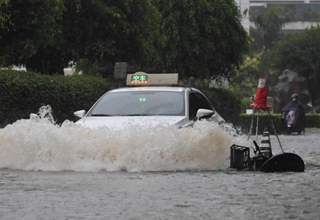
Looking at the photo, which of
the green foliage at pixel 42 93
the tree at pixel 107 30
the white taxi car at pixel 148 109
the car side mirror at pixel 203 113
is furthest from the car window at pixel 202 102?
the tree at pixel 107 30

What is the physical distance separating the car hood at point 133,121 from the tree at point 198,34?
92.7ft

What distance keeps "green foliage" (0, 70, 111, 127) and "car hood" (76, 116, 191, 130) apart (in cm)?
850

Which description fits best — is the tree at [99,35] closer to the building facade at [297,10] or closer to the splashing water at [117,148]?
the splashing water at [117,148]

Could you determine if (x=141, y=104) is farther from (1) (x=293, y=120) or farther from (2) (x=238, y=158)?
(1) (x=293, y=120)

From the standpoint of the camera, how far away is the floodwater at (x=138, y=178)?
9.84 m

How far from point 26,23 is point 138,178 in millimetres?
17791

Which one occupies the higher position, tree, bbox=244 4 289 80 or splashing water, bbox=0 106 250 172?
tree, bbox=244 4 289 80

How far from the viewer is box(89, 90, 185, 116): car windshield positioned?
17.4 m

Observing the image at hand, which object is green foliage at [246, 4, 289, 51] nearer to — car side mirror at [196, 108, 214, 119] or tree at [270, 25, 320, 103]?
tree at [270, 25, 320, 103]

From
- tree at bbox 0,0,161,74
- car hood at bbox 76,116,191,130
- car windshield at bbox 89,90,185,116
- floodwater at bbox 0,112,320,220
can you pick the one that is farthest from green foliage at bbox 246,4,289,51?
car hood at bbox 76,116,191,130

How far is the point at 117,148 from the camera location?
15.8 meters

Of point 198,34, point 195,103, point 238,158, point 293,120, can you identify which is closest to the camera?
point 238,158

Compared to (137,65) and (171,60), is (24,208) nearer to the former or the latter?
(137,65)

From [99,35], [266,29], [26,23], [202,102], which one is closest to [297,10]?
[266,29]
